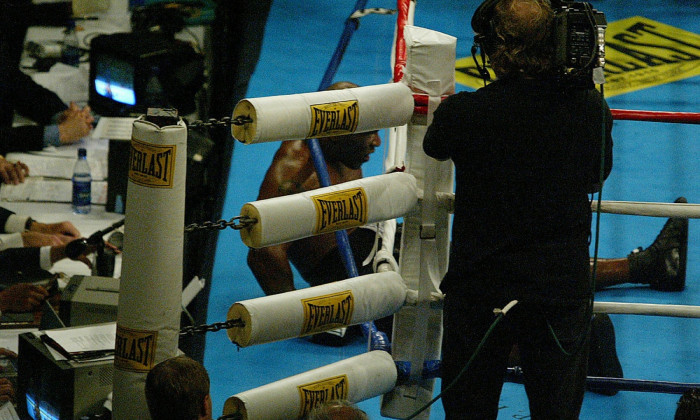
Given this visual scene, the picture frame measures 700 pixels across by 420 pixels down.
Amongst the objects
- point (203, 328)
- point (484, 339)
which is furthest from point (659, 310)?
point (203, 328)

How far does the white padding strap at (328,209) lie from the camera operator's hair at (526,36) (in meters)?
0.42

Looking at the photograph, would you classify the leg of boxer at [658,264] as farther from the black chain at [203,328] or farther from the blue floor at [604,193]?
the black chain at [203,328]

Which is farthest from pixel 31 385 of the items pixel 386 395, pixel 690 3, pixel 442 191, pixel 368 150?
pixel 690 3

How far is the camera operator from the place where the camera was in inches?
65.1

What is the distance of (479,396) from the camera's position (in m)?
1.82

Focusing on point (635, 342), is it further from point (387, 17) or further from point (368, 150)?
point (387, 17)

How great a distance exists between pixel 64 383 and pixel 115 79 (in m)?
3.20

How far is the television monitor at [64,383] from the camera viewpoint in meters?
2.03

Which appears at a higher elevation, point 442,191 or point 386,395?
point 442,191

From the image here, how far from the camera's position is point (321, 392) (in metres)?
1.89

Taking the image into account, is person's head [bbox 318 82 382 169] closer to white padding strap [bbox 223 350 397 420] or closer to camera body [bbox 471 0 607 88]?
white padding strap [bbox 223 350 397 420]

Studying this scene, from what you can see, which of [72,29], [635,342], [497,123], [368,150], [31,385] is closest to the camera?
[497,123]

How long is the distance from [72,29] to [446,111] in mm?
4756

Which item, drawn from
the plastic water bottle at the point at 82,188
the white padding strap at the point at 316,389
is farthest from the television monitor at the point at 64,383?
the plastic water bottle at the point at 82,188
